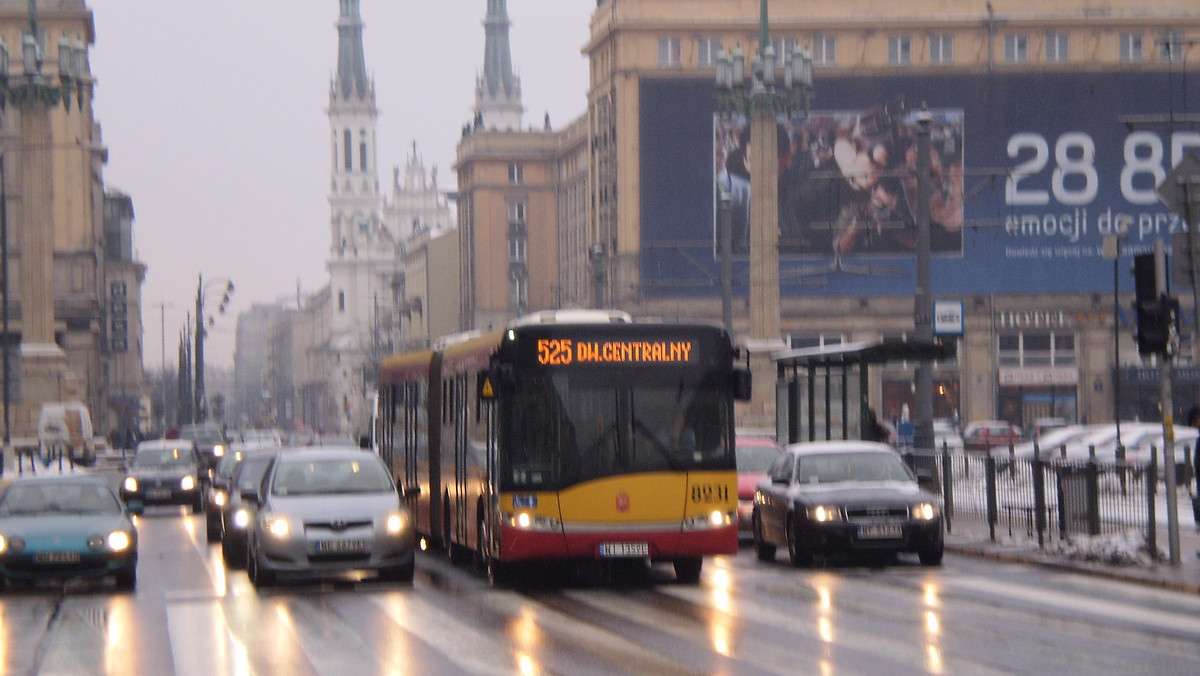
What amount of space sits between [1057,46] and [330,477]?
81888mm

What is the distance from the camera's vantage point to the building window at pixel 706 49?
9656 centimetres

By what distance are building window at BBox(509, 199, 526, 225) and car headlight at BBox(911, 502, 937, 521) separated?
120700mm

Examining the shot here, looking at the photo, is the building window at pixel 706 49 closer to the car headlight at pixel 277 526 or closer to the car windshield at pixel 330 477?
the car windshield at pixel 330 477

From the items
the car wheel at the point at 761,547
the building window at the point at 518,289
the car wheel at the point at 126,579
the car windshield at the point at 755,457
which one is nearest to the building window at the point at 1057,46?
the building window at the point at 518,289

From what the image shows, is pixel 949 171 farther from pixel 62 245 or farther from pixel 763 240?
pixel 62 245

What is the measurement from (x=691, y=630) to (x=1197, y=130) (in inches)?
3237

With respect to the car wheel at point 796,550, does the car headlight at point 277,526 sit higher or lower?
higher

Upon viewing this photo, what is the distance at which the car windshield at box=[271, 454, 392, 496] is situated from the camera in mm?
20359

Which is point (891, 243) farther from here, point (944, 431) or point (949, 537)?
point (949, 537)

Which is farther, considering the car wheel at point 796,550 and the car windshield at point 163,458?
the car windshield at point 163,458

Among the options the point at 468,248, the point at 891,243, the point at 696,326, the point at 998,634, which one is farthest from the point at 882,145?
the point at 998,634

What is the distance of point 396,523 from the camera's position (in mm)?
19438

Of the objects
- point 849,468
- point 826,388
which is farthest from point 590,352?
point 826,388

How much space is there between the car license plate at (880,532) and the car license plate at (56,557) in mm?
8563
